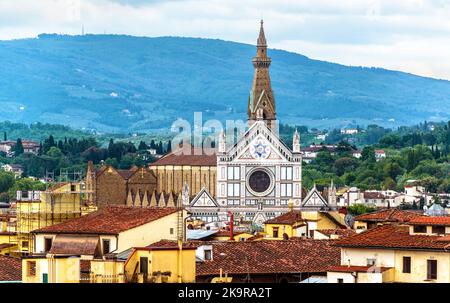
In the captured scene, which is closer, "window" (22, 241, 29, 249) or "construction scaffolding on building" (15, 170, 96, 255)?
"window" (22, 241, 29, 249)

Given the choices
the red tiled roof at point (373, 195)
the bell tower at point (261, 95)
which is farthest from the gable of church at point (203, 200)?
the red tiled roof at point (373, 195)

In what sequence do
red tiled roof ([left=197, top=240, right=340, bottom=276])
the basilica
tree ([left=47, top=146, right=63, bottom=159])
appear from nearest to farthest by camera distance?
1. red tiled roof ([left=197, top=240, right=340, bottom=276])
2. the basilica
3. tree ([left=47, top=146, right=63, bottom=159])

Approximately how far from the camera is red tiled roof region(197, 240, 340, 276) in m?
26.7

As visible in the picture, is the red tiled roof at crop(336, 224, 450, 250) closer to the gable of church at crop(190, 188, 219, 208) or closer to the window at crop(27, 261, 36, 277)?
the window at crop(27, 261, 36, 277)

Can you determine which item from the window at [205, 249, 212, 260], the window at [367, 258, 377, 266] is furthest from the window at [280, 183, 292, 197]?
the window at [367, 258, 377, 266]

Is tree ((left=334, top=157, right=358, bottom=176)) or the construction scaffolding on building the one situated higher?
the construction scaffolding on building

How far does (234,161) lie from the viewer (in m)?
115

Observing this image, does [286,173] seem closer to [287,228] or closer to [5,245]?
[287,228]

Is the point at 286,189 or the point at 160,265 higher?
the point at 160,265

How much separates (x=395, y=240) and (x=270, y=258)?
630 cm

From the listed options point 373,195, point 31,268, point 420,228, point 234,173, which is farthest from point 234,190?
point 31,268

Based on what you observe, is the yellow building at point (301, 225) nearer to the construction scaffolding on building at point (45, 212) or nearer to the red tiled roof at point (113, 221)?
the construction scaffolding on building at point (45, 212)

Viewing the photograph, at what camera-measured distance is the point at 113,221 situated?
2792cm
